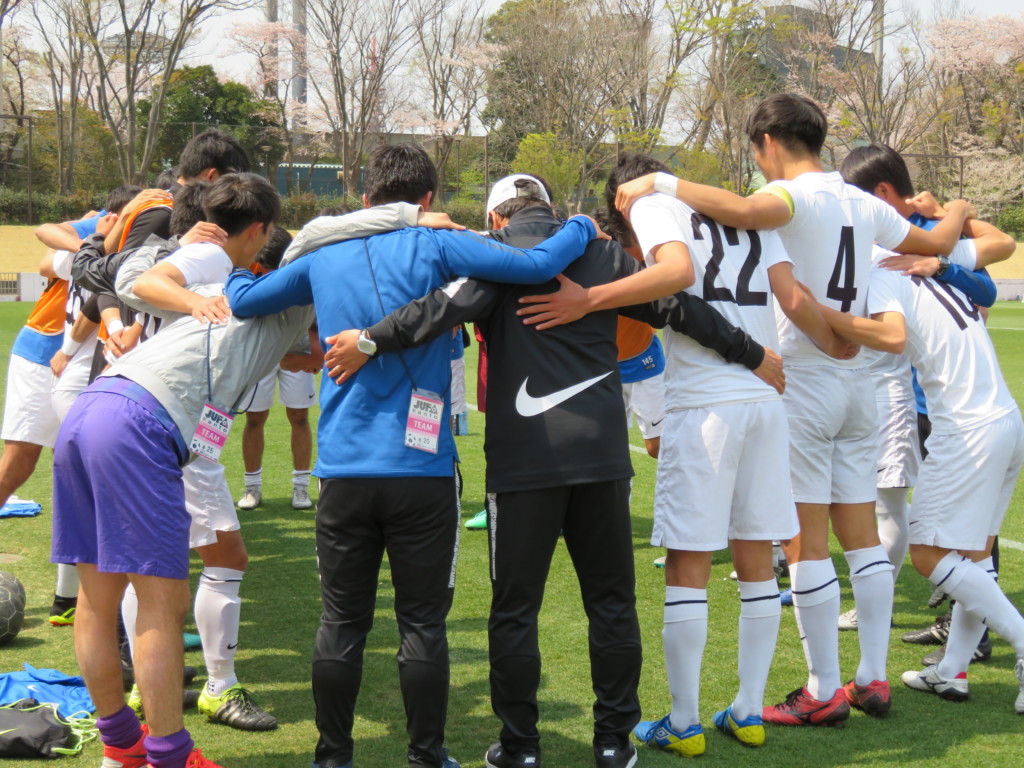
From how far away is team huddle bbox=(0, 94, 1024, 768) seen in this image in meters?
3.26

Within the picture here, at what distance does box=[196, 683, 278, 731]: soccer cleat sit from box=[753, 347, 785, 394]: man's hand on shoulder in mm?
2287

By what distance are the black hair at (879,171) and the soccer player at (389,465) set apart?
182 cm

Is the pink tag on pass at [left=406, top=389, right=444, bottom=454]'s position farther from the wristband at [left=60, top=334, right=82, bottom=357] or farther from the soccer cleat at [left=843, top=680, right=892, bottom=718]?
the wristband at [left=60, top=334, right=82, bottom=357]

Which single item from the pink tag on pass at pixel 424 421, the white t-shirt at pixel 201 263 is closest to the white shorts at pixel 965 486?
the pink tag on pass at pixel 424 421

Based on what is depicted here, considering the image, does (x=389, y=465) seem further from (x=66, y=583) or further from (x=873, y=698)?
(x=66, y=583)

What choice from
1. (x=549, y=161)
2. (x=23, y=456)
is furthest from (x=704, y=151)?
(x=23, y=456)

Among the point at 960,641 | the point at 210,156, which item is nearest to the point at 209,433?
the point at 210,156

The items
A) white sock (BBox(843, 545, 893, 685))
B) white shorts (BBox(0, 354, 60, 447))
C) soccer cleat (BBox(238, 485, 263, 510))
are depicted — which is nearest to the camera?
white sock (BBox(843, 545, 893, 685))

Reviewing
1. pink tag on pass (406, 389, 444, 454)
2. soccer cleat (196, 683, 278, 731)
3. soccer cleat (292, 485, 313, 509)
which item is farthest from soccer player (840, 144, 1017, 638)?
soccer cleat (292, 485, 313, 509)

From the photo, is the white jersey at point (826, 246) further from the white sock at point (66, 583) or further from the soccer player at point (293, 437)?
the soccer player at point (293, 437)

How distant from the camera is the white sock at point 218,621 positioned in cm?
396

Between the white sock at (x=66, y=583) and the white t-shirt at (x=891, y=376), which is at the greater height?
the white t-shirt at (x=891, y=376)

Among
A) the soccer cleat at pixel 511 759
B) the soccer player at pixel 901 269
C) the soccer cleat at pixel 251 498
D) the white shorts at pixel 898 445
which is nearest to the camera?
the soccer cleat at pixel 511 759

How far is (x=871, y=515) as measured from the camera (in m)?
4.14
